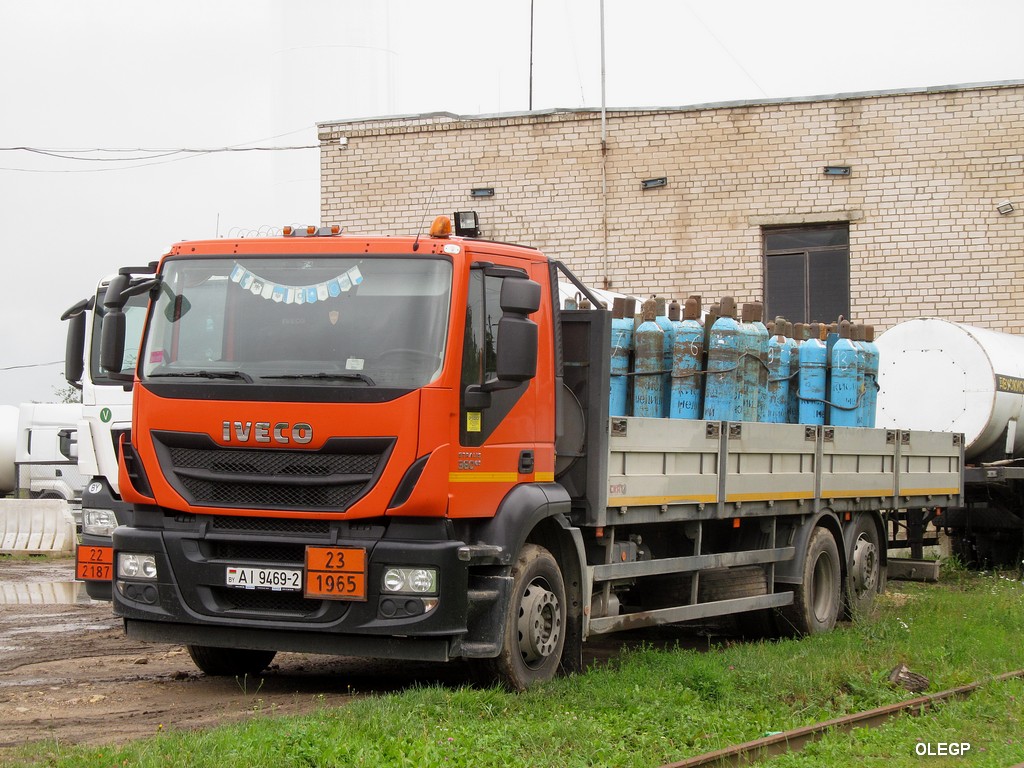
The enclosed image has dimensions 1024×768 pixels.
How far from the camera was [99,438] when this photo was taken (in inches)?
430

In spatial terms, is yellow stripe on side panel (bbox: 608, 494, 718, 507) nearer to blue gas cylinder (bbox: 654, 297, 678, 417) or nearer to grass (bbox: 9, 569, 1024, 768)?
blue gas cylinder (bbox: 654, 297, 678, 417)

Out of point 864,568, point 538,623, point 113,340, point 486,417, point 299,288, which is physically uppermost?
point 299,288

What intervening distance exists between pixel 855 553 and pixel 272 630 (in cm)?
660

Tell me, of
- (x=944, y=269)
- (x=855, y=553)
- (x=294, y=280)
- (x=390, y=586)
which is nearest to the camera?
(x=390, y=586)

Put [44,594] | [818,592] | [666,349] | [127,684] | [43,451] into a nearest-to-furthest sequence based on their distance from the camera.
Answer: [127,684], [666,349], [818,592], [44,594], [43,451]

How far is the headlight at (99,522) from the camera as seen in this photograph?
33.6 feet

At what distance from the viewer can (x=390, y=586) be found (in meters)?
7.30

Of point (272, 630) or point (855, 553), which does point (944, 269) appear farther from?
point (272, 630)

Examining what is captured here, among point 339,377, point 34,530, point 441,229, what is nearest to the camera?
point 339,377

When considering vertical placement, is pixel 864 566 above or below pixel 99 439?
below

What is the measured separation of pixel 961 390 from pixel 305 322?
10.4 metres

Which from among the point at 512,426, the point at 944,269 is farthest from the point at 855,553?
the point at 944,269

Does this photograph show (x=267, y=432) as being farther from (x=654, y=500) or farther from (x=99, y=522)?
(x=99, y=522)

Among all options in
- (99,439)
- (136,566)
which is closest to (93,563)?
(99,439)
